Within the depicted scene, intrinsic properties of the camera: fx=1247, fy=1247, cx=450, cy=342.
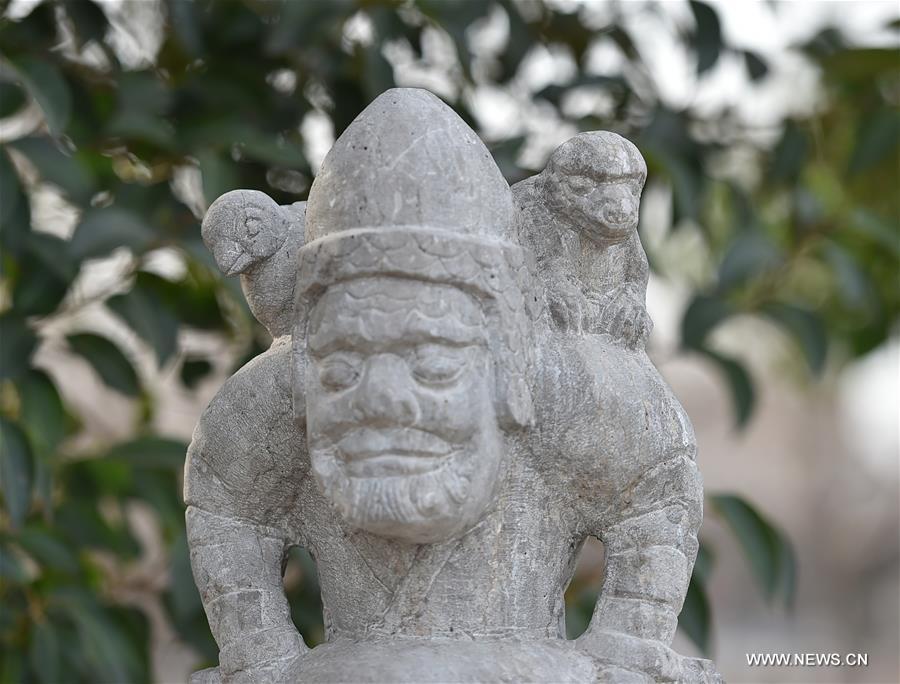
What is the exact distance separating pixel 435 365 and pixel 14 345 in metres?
0.86

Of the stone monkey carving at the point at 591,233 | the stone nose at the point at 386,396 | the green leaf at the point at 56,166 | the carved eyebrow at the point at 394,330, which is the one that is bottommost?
the stone nose at the point at 386,396

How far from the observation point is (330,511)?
3.93 ft

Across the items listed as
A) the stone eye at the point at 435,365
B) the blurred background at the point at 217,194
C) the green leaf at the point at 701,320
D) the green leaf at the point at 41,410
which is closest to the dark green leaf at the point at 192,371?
the blurred background at the point at 217,194

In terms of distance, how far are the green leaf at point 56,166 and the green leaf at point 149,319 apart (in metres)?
0.15

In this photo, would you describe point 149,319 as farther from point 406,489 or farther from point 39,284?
point 406,489

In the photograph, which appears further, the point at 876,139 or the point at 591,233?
the point at 876,139

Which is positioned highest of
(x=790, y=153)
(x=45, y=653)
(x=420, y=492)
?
(x=790, y=153)

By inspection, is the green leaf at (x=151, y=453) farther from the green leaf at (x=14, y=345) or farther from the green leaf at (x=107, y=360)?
the green leaf at (x=14, y=345)

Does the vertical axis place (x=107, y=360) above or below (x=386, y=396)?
above

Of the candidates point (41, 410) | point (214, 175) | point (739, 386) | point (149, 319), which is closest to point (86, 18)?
point (214, 175)

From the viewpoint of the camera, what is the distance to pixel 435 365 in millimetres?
1067

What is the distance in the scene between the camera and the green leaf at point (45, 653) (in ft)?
5.71

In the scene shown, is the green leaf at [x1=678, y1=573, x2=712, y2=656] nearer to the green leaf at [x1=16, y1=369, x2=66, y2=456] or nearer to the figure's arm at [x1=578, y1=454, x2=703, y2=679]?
the figure's arm at [x1=578, y1=454, x2=703, y2=679]

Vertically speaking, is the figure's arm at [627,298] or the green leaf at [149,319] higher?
the green leaf at [149,319]
